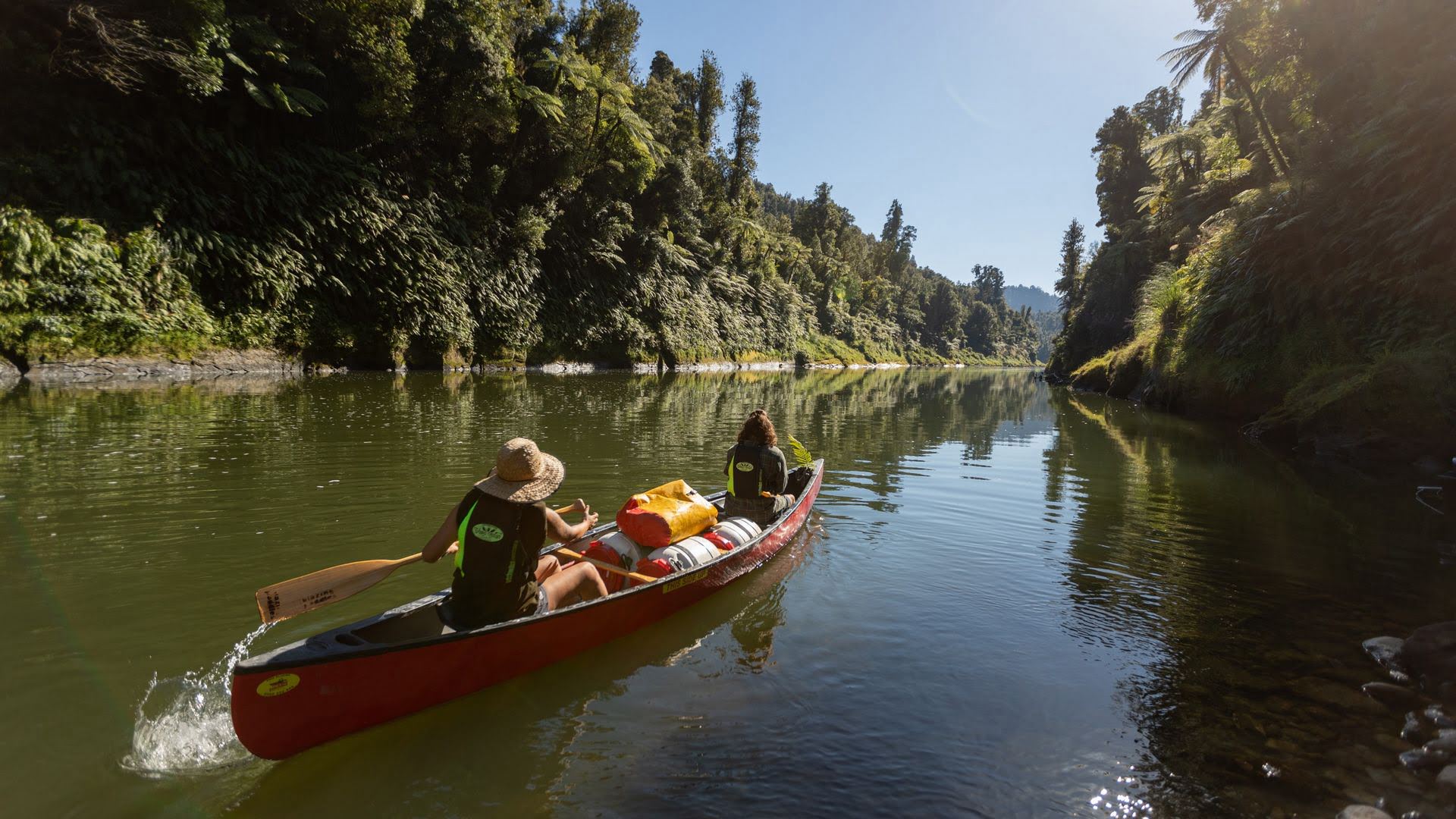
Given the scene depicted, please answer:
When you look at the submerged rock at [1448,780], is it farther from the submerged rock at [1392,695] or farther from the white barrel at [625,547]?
the white barrel at [625,547]

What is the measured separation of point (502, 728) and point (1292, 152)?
107 ft

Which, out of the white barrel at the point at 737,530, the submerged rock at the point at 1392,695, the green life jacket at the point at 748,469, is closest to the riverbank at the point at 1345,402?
the submerged rock at the point at 1392,695

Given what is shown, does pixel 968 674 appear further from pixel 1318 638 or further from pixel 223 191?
pixel 223 191

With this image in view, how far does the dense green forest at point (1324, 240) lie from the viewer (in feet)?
48.9

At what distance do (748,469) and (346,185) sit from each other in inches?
1047

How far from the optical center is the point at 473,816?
363cm

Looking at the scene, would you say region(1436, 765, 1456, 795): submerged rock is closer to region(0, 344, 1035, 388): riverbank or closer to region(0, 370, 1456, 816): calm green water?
region(0, 370, 1456, 816): calm green water

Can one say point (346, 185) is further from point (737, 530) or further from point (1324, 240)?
point (1324, 240)

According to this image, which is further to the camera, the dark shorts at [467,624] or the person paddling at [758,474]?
the person paddling at [758,474]

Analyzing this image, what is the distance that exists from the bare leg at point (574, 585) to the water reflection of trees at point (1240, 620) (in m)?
4.09

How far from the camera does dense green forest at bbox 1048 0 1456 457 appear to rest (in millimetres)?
14914

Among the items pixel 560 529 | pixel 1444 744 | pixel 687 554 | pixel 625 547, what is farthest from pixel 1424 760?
pixel 625 547

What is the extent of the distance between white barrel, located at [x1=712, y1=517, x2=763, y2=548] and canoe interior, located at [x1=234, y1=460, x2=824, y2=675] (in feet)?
4.31

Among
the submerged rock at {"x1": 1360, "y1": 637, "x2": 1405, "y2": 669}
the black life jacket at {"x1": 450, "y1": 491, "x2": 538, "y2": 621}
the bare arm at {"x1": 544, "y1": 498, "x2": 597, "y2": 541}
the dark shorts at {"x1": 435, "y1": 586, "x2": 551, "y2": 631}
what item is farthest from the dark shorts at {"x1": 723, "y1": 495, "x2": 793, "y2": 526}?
the submerged rock at {"x1": 1360, "y1": 637, "x2": 1405, "y2": 669}
